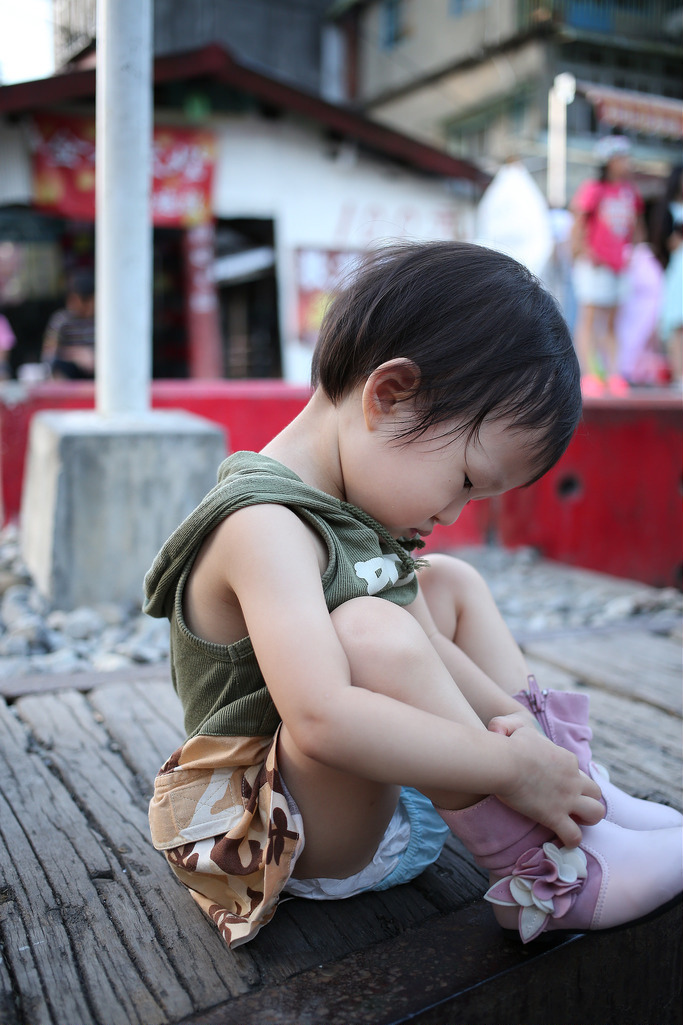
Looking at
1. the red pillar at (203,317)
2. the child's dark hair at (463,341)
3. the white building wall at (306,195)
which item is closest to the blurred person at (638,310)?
the white building wall at (306,195)

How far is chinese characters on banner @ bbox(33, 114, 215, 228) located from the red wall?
363 cm

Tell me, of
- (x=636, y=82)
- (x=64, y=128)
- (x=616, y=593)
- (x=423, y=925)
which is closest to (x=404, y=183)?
(x=64, y=128)

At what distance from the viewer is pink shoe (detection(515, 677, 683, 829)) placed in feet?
4.04

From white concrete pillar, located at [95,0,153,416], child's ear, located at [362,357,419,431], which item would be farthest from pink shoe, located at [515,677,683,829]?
white concrete pillar, located at [95,0,153,416]

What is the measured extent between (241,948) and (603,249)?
5.42 meters

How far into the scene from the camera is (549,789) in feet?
3.29

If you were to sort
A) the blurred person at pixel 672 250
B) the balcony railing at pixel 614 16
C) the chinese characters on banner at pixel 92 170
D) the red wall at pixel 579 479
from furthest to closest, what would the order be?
the balcony railing at pixel 614 16 → the chinese characters on banner at pixel 92 170 → the blurred person at pixel 672 250 → the red wall at pixel 579 479

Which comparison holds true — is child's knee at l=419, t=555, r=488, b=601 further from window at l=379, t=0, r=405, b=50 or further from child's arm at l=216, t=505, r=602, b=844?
window at l=379, t=0, r=405, b=50

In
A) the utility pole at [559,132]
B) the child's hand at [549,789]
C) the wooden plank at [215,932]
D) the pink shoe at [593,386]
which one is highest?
the utility pole at [559,132]

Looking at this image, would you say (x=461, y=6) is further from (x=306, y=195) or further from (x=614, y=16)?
(x=306, y=195)

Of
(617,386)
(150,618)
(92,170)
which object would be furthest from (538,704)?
(92,170)

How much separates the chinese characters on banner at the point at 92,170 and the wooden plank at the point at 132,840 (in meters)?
6.40

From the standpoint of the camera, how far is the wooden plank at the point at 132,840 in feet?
3.32

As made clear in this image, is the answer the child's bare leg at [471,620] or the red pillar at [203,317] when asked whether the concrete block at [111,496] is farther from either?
the red pillar at [203,317]
